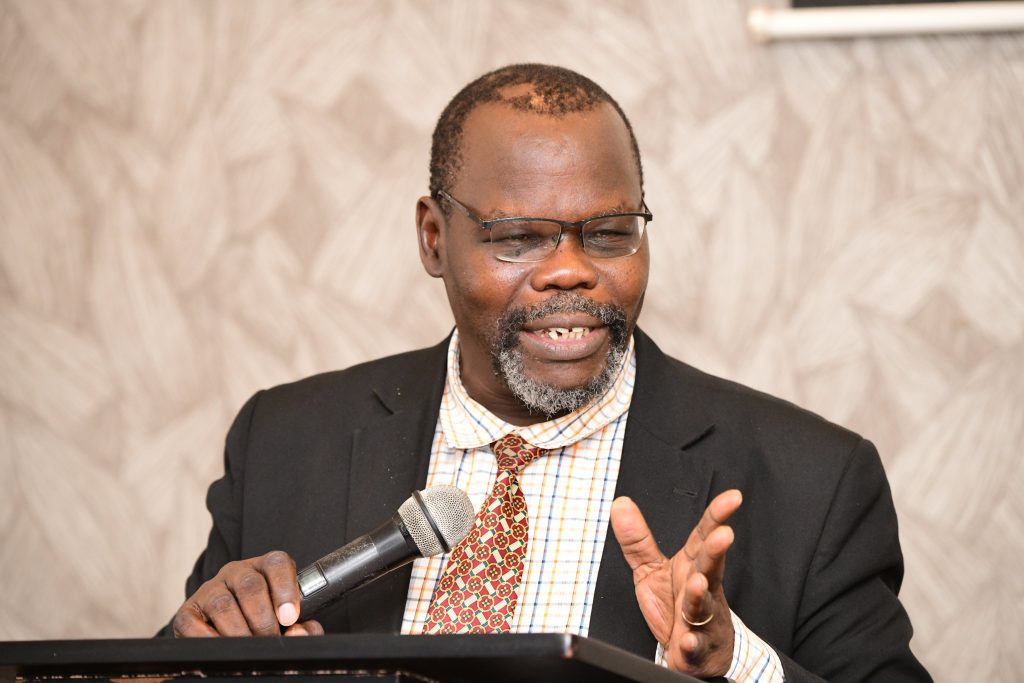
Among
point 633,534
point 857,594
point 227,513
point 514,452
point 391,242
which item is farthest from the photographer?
point 391,242

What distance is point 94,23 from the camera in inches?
126

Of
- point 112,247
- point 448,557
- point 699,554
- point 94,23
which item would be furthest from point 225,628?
point 94,23

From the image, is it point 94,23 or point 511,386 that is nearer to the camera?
point 511,386

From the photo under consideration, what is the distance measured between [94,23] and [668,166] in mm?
1459

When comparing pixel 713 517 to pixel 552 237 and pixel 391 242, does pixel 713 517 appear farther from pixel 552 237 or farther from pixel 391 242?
pixel 391 242

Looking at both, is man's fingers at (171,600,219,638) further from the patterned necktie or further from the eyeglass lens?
the eyeglass lens

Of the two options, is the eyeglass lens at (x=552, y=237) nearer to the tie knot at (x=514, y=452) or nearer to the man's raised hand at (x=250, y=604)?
the tie knot at (x=514, y=452)

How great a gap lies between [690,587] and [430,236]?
1.05 meters

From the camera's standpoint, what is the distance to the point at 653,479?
2117mm

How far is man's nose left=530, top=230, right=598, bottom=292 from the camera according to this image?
2066 mm

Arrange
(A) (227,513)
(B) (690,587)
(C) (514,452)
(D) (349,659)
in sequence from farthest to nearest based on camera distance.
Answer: (A) (227,513)
(C) (514,452)
(B) (690,587)
(D) (349,659)

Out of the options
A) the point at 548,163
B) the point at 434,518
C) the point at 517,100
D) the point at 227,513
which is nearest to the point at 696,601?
the point at 434,518

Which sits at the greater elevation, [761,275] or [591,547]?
[761,275]

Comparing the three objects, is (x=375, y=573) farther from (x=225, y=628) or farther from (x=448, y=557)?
(x=448, y=557)
